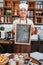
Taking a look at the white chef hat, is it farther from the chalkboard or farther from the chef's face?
the chalkboard

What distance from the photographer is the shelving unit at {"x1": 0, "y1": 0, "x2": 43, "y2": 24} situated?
1576 mm

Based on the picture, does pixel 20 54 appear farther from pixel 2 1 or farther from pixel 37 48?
pixel 2 1

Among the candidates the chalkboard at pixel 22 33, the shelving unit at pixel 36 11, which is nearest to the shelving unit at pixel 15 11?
the shelving unit at pixel 36 11

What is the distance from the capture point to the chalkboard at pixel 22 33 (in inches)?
62.3

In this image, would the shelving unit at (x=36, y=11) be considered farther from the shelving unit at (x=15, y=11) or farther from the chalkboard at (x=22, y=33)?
the chalkboard at (x=22, y=33)

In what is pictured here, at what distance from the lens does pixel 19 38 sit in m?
1.60

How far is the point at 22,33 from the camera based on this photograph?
5.19 feet

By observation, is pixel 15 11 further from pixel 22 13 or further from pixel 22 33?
pixel 22 33

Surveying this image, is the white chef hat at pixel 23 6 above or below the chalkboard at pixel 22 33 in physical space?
above

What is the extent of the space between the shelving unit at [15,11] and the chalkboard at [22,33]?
118 millimetres

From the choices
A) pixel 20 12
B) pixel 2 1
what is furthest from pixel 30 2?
pixel 2 1

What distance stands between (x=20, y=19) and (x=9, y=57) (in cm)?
51

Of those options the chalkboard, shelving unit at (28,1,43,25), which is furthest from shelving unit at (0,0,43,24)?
the chalkboard

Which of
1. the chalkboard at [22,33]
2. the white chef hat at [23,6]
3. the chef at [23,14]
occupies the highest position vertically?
the white chef hat at [23,6]
